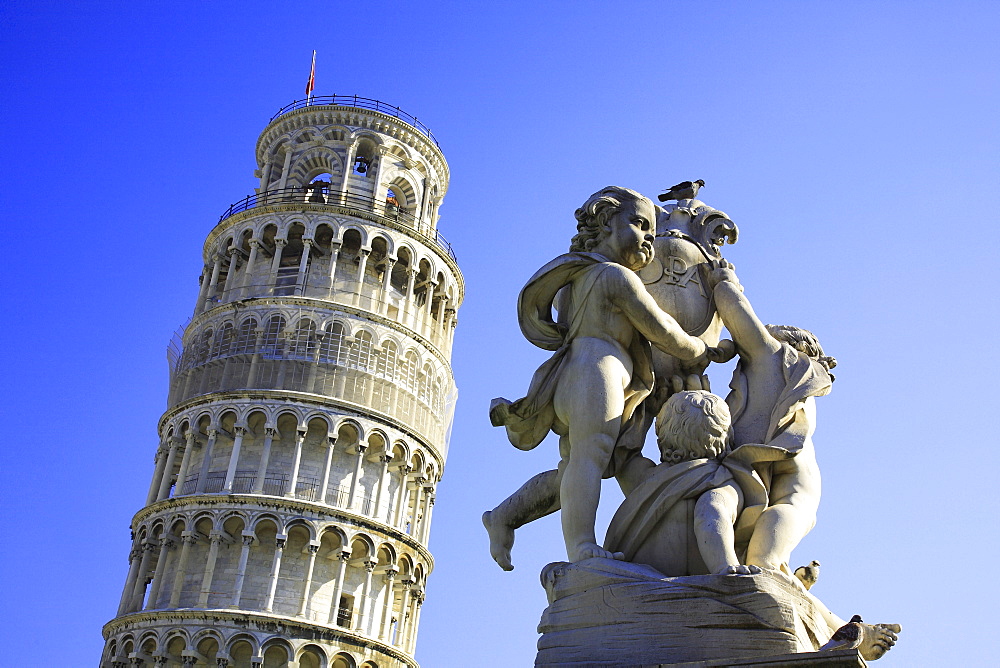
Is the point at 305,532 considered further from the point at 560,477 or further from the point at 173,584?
the point at 560,477

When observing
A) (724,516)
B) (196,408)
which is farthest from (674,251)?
(196,408)

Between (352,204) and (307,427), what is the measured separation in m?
9.36

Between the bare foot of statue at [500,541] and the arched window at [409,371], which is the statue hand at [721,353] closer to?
the bare foot of statue at [500,541]

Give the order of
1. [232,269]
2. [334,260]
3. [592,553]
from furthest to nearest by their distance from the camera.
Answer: [232,269]
[334,260]
[592,553]

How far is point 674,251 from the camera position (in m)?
4.89

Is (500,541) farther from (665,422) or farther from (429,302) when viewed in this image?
(429,302)

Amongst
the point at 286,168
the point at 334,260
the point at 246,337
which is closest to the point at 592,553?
the point at 246,337

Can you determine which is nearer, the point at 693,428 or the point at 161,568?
the point at 693,428

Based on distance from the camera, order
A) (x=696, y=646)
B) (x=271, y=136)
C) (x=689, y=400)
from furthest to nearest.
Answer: (x=271, y=136), (x=689, y=400), (x=696, y=646)

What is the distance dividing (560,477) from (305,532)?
3286 centimetres

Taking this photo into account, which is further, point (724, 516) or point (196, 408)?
point (196, 408)

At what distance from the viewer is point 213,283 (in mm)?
41938

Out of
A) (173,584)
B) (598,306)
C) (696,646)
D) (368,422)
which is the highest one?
(368,422)

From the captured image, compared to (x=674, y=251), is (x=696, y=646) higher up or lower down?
lower down
